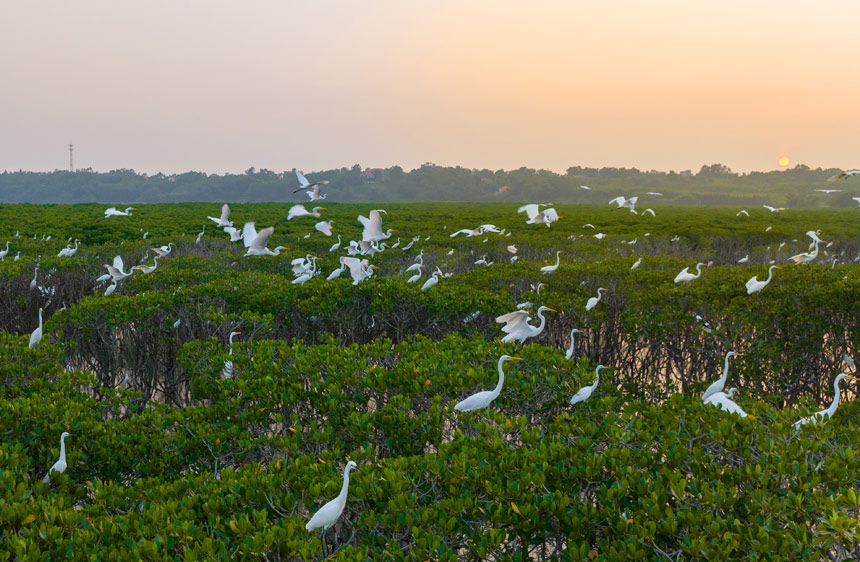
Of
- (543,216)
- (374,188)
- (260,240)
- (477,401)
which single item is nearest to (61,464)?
(477,401)

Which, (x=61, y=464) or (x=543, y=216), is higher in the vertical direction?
(x=543, y=216)

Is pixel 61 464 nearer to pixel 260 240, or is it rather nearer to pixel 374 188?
pixel 260 240

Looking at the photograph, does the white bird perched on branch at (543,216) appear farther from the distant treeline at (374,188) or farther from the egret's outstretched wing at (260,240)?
the distant treeline at (374,188)

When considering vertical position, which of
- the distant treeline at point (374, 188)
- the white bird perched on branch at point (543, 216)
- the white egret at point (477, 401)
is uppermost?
the distant treeline at point (374, 188)

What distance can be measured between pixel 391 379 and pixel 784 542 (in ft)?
12.1

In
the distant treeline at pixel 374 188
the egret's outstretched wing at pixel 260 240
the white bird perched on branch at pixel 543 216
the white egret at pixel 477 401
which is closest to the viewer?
the white egret at pixel 477 401

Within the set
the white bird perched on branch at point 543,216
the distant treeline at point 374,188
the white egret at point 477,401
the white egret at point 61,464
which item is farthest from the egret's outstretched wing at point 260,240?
the distant treeline at point 374,188

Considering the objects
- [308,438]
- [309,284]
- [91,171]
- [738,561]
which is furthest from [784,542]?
[91,171]

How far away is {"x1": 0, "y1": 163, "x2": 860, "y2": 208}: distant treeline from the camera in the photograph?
114 metres

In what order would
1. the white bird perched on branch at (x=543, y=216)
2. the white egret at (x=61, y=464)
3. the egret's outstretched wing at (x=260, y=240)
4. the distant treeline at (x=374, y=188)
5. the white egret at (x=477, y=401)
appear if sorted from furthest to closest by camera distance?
the distant treeline at (x=374, y=188) < the white bird perched on branch at (x=543, y=216) < the egret's outstretched wing at (x=260, y=240) < the white egret at (x=477, y=401) < the white egret at (x=61, y=464)

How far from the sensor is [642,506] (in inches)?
133

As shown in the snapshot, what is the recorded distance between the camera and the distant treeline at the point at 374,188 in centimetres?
11412

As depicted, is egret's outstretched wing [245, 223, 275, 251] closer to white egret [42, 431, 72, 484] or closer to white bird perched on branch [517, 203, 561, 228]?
white bird perched on branch [517, 203, 561, 228]

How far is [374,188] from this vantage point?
390 feet
